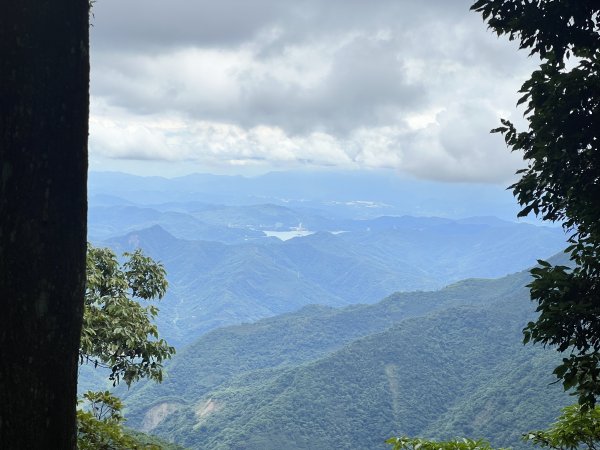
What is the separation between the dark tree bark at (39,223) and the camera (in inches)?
136

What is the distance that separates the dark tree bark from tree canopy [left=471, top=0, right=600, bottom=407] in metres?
5.17

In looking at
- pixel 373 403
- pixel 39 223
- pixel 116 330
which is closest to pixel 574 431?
pixel 39 223

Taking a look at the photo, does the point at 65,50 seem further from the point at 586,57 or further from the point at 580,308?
the point at 586,57

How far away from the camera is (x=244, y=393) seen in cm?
18712

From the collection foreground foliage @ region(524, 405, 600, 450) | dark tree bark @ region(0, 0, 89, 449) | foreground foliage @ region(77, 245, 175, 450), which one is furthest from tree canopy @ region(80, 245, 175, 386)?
dark tree bark @ region(0, 0, 89, 449)

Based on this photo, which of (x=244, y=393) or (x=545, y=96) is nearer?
(x=545, y=96)

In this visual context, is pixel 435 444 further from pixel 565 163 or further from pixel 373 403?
pixel 373 403

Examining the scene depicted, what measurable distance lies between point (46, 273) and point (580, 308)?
5511mm

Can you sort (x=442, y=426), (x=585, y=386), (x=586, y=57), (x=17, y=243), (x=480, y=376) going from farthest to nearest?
(x=480, y=376), (x=442, y=426), (x=586, y=57), (x=585, y=386), (x=17, y=243)

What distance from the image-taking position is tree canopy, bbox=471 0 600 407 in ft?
22.6

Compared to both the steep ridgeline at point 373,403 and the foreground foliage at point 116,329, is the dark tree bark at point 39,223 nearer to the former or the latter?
the foreground foliage at point 116,329

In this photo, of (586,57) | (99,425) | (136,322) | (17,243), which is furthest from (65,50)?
(136,322)

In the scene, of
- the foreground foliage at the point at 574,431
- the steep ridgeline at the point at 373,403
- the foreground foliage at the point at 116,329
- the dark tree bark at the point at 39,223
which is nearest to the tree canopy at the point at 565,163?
the foreground foliage at the point at 574,431

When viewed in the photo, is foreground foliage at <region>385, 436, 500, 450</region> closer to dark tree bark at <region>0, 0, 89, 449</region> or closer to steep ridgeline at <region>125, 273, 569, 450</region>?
dark tree bark at <region>0, 0, 89, 449</region>
